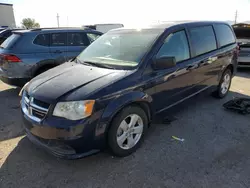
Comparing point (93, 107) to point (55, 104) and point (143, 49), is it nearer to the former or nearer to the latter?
point (55, 104)

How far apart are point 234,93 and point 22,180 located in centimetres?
525

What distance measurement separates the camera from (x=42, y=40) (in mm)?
5641

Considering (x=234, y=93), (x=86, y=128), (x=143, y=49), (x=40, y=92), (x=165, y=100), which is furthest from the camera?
(x=234, y=93)

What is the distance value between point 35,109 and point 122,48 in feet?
5.23

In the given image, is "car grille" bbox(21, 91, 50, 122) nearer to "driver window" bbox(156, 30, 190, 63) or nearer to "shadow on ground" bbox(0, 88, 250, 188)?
"shadow on ground" bbox(0, 88, 250, 188)

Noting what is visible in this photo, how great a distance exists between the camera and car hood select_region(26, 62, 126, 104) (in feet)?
8.63

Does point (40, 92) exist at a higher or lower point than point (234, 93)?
higher

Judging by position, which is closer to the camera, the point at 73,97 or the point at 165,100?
the point at 73,97

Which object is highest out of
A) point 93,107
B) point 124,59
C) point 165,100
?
point 124,59

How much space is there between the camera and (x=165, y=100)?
352 cm

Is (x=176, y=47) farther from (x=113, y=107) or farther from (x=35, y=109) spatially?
(x=35, y=109)

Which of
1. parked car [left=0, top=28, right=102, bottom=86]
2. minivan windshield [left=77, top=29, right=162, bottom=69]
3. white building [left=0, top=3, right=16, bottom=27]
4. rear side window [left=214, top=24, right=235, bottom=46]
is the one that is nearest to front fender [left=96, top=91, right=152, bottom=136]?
minivan windshield [left=77, top=29, right=162, bottom=69]

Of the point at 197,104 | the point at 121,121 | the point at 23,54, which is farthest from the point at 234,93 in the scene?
the point at 23,54

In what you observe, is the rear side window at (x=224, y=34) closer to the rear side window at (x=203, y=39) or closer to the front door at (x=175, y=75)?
the rear side window at (x=203, y=39)
